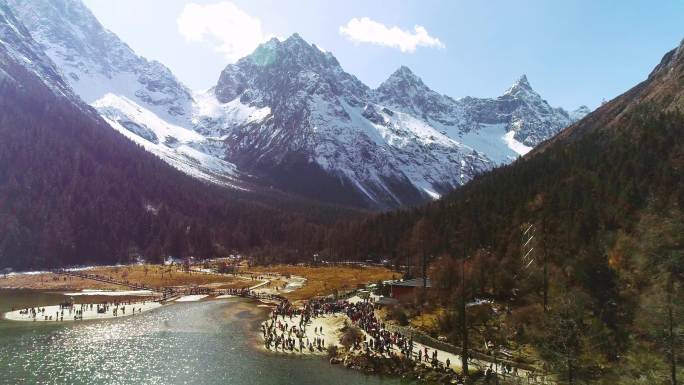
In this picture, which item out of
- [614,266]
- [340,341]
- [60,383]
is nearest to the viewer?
[60,383]

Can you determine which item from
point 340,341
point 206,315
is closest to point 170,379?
point 340,341

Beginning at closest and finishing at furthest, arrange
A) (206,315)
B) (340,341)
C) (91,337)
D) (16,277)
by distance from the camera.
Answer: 1. (340,341)
2. (91,337)
3. (206,315)
4. (16,277)

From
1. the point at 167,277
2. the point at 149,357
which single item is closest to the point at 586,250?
the point at 149,357

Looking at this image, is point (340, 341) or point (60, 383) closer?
point (60, 383)

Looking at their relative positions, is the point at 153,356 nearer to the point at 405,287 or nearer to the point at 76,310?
the point at 76,310

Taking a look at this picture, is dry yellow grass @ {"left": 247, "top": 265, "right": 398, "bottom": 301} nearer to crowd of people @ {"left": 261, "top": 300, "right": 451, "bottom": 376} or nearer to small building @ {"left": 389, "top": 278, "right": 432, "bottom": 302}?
crowd of people @ {"left": 261, "top": 300, "right": 451, "bottom": 376}

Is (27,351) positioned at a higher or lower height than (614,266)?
lower

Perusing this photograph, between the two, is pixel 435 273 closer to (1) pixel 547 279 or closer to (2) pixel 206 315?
(1) pixel 547 279
